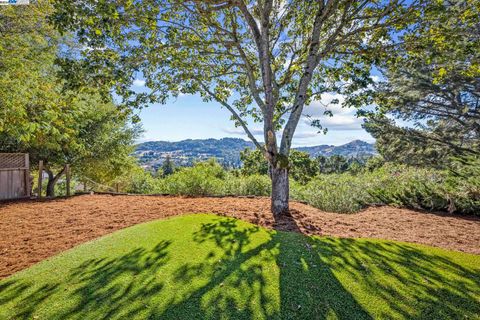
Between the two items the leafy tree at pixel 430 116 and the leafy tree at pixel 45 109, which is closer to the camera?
the leafy tree at pixel 45 109

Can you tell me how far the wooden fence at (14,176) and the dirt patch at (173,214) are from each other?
2440mm

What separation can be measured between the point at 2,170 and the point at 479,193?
16195mm

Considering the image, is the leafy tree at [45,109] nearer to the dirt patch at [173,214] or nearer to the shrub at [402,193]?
the dirt patch at [173,214]

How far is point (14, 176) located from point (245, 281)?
39.5 ft

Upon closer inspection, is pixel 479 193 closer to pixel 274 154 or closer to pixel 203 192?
pixel 274 154

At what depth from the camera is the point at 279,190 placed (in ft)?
21.8

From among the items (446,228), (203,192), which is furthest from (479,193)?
(203,192)

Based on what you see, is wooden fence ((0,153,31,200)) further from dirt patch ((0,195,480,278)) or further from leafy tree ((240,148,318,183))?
leafy tree ((240,148,318,183))

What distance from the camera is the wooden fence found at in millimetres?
10516

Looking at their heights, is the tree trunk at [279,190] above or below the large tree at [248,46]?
below

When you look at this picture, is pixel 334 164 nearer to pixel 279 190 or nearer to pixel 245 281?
pixel 279 190

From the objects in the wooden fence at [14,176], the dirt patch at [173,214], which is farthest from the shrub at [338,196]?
the wooden fence at [14,176]

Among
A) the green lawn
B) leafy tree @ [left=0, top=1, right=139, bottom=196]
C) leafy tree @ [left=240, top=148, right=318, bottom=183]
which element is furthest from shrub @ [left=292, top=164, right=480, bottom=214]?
leafy tree @ [left=240, top=148, right=318, bottom=183]

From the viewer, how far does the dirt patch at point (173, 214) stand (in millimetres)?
5211
